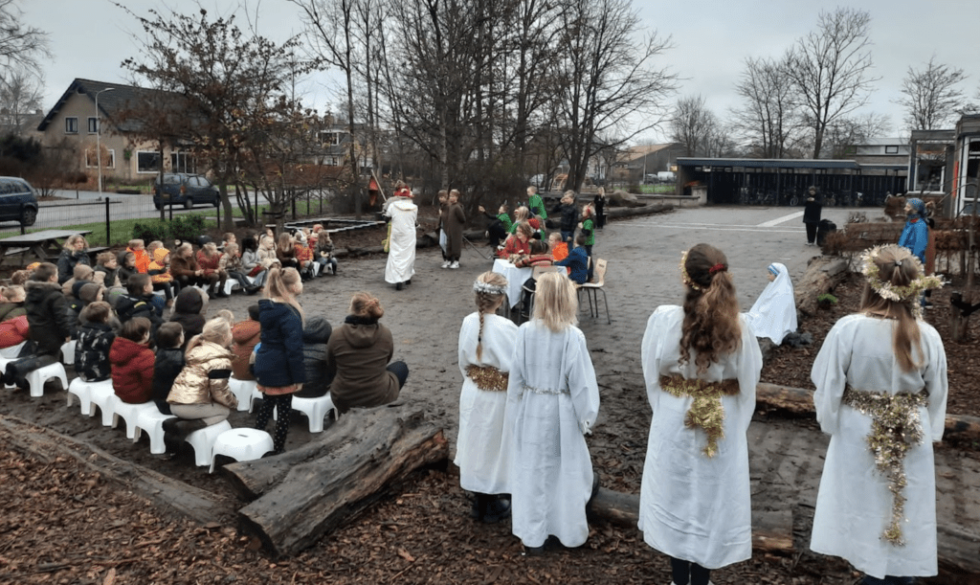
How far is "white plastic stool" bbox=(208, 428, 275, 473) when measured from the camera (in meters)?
5.83

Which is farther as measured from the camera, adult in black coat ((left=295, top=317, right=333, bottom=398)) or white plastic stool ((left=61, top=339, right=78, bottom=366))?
white plastic stool ((left=61, top=339, right=78, bottom=366))

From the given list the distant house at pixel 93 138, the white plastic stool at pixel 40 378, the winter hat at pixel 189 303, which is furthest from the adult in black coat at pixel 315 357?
the distant house at pixel 93 138

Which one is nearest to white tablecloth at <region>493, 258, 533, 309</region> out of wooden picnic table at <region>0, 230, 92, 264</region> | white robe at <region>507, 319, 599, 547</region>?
white robe at <region>507, 319, 599, 547</region>

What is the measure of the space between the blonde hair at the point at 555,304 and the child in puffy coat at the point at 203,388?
3005 millimetres

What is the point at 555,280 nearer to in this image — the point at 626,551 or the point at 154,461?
the point at 626,551

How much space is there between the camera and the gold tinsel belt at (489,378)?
A: 4.82 m

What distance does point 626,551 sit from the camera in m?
4.52

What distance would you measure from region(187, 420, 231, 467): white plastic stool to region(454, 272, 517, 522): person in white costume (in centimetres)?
230

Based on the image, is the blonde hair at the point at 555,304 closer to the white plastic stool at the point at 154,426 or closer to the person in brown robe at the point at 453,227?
the white plastic stool at the point at 154,426

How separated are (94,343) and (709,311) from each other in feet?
18.9

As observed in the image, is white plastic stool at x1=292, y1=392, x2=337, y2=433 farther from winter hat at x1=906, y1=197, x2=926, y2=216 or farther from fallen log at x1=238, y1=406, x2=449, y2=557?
winter hat at x1=906, y1=197, x2=926, y2=216

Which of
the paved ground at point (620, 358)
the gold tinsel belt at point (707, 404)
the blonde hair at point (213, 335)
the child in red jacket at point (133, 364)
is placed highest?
the gold tinsel belt at point (707, 404)

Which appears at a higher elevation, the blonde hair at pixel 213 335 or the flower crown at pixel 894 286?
the flower crown at pixel 894 286

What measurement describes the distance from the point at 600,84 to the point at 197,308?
2896cm
